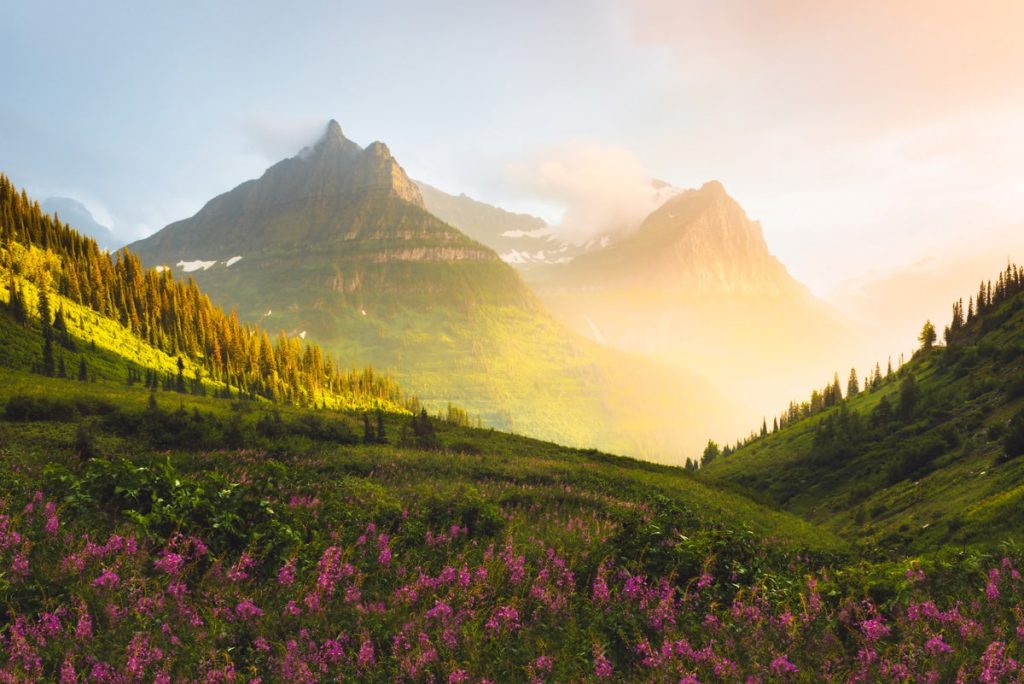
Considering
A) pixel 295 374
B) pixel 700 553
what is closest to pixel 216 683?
pixel 700 553

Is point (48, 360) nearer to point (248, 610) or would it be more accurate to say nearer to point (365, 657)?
point (248, 610)

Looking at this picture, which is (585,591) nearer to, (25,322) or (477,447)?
(477,447)

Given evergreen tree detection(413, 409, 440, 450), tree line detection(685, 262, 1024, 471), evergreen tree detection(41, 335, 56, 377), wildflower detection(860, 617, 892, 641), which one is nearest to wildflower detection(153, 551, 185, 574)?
wildflower detection(860, 617, 892, 641)

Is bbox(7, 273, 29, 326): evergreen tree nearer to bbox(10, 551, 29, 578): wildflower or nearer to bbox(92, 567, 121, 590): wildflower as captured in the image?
bbox(10, 551, 29, 578): wildflower

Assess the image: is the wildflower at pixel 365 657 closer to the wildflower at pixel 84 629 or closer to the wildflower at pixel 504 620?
the wildflower at pixel 504 620

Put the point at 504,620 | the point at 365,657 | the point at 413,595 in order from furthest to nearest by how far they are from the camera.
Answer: the point at 413,595
the point at 504,620
the point at 365,657

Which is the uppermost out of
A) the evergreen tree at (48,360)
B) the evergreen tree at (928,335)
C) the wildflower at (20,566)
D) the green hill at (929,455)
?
the evergreen tree at (928,335)

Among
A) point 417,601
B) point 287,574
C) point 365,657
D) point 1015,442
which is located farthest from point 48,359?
point 1015,442

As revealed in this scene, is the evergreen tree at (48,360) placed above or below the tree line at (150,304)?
below

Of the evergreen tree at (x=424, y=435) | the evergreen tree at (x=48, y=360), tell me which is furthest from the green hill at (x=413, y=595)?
the evergreen tree at (x=48, y=360)

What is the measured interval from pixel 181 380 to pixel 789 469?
114 m

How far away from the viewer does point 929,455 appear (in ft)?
185

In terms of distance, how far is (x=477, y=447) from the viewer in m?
49.0

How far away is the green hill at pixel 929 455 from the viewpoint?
28.8 meters
